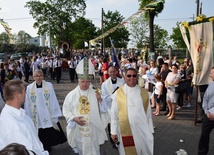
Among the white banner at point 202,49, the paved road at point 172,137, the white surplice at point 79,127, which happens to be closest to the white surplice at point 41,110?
the paved road at point 172,137

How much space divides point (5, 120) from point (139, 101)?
2.23 m

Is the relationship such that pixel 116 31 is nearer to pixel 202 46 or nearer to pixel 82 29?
pixel 82 29

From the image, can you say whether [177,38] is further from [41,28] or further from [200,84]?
[200,84]

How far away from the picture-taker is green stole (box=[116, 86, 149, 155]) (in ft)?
14.0

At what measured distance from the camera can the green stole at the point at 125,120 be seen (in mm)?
4258

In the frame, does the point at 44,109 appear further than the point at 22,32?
No

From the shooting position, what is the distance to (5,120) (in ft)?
8.71

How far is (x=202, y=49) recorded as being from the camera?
681cm

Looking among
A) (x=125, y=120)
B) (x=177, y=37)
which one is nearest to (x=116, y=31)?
(x=177, y=37)

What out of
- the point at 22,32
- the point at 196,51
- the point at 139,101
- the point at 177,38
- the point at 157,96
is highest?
the point at 22,32

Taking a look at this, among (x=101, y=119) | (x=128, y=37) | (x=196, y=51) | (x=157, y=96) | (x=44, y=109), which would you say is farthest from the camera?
(x=128, y=37)

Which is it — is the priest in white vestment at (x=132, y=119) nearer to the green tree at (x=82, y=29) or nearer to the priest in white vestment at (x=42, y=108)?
the priest in white vestment at (x=42, y=108)

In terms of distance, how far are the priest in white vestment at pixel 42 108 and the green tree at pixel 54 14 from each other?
41938mm

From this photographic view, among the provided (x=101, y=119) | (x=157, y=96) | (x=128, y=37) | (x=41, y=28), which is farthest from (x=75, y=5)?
(x=101, y=119)
